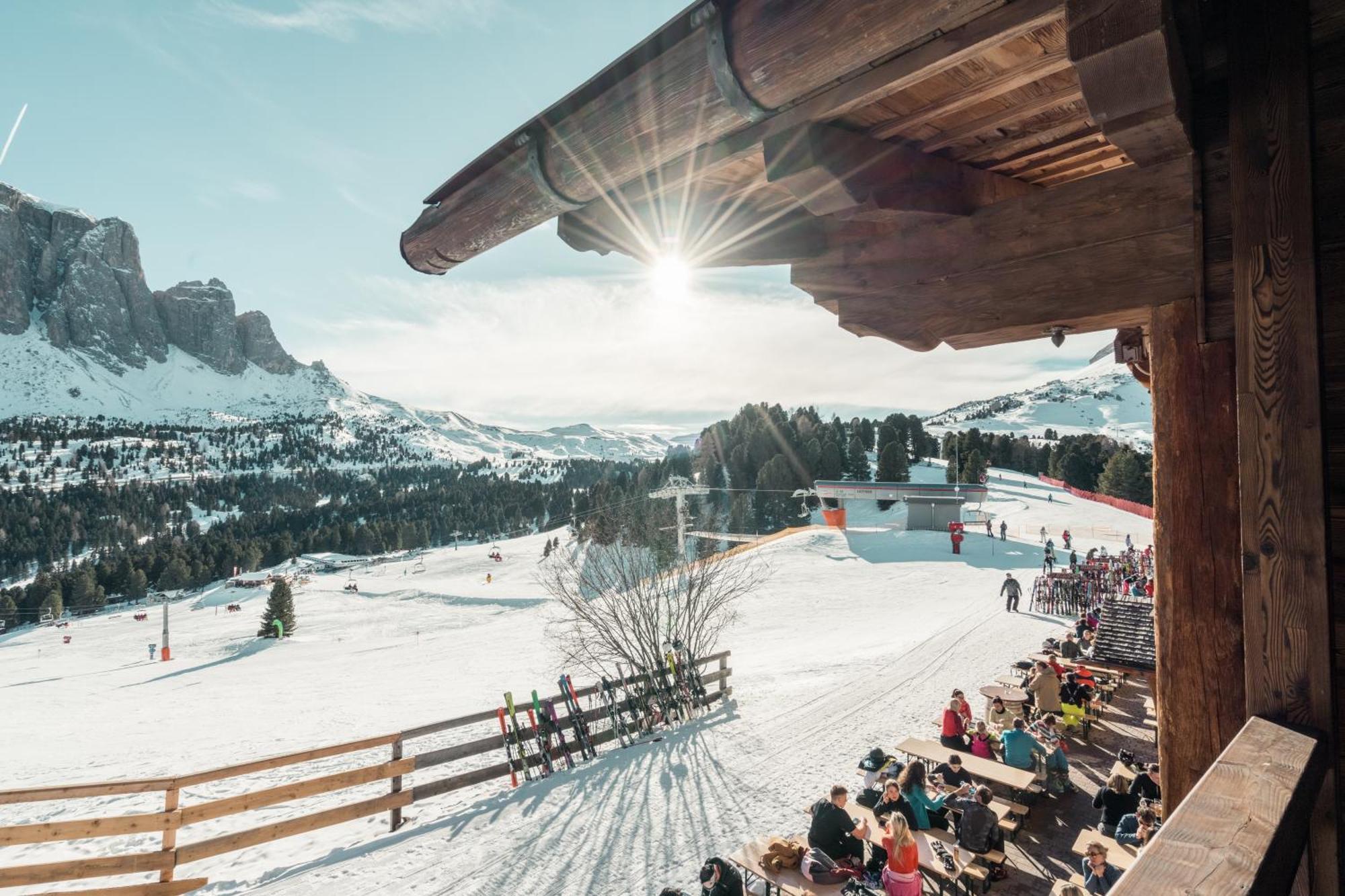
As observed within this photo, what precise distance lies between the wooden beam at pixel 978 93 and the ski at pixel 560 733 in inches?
447

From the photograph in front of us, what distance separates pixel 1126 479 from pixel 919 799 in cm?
6912

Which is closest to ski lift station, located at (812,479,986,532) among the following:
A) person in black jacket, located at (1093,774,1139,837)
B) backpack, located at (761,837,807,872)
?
person in black jacket, located at (1093,774,1139,837)

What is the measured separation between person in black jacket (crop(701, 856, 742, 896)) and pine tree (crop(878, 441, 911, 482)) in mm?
63169

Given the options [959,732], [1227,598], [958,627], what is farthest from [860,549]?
[1227,598]

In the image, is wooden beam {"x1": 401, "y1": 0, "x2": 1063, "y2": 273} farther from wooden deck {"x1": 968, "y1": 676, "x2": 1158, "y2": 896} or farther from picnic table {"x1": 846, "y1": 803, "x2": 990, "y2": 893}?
wooden deck {"x1": 968, "y1": 676, "x2": 1158, "y2": 896}

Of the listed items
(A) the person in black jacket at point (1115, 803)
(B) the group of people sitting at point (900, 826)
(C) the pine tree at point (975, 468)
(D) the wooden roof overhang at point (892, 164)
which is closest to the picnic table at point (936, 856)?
(B) the group of people sitting at point (900, 826)

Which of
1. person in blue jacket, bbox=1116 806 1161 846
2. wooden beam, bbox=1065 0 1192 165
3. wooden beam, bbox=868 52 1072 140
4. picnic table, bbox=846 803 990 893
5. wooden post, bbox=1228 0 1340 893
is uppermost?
wooden beam, bbox=868 52 1072 140

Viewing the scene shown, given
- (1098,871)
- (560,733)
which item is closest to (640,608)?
(560,733)

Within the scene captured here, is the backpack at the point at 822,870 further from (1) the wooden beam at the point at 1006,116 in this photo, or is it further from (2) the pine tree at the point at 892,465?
(2) the pine tree at the point at 892,465

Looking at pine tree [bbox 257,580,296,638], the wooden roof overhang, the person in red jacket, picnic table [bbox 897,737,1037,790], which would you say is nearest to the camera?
the wooden roof overhang

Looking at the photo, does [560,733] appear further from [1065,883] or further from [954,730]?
[1065,883]

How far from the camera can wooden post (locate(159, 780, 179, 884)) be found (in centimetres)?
777

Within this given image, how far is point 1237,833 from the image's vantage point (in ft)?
3.94

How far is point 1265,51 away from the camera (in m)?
2.28
